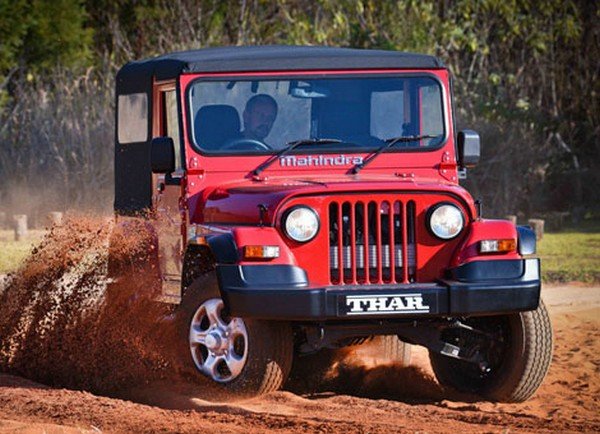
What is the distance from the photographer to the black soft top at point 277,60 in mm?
9094

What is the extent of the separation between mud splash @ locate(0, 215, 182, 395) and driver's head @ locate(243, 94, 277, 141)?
1.15m

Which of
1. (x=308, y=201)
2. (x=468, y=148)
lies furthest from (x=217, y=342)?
(x=468, y=148)

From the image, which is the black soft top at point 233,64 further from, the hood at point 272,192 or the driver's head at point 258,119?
the hood at point 272,192

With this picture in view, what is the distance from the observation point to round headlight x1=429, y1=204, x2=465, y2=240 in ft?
26.8

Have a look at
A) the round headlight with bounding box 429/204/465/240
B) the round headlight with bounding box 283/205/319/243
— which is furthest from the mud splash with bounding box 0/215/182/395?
the round headlight with bounding box 429/204/465/240

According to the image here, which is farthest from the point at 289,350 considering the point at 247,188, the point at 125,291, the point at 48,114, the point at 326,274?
the point at 48,114

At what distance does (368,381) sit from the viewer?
31.3 feet

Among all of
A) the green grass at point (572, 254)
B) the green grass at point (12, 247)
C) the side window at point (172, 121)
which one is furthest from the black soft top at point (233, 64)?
the green grass at point (572, 254)

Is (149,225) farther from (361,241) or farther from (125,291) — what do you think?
(361,241)

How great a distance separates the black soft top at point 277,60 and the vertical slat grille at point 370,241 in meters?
1.43

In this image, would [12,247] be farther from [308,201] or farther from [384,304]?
[384,304]

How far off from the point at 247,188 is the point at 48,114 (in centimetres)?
1686

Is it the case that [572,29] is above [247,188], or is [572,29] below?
above

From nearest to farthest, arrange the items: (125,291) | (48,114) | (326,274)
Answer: (326,274) < (125,291) < (48,114)
